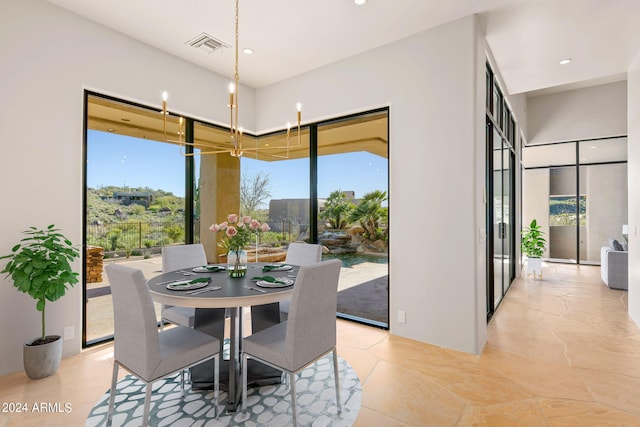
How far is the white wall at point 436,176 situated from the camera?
2.96 meters

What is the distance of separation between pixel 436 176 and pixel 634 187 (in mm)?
2487

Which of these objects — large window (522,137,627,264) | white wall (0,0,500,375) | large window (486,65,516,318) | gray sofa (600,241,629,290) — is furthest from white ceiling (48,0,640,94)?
large window (522,137,627,264)

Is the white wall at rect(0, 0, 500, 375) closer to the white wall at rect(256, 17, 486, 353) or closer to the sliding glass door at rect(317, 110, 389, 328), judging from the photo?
the white wall at rect(256, 17, 486, 353)

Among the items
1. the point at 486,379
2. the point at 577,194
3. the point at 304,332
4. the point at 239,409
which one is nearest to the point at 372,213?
the point at 486,379

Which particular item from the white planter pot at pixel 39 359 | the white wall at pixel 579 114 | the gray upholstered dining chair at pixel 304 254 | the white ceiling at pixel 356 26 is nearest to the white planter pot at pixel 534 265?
the white wall at pixel 579 114

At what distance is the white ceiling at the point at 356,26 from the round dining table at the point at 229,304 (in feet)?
7.71

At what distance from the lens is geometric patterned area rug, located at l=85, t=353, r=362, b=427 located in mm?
2021

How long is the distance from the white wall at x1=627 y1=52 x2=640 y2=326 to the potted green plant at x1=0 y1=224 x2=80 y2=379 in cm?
571

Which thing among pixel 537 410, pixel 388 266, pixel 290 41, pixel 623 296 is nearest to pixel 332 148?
pixel 290 41

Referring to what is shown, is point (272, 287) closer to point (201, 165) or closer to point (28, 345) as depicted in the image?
point (28, 345)

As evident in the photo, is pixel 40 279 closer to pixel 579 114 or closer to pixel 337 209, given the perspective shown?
pixel 337 209

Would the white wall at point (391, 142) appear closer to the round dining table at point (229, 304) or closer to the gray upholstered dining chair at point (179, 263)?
the gray upholstered dining chair at point (179, 263)

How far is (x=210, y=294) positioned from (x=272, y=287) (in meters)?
0.40

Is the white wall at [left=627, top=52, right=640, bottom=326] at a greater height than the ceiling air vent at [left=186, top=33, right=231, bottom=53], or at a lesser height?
lesser
